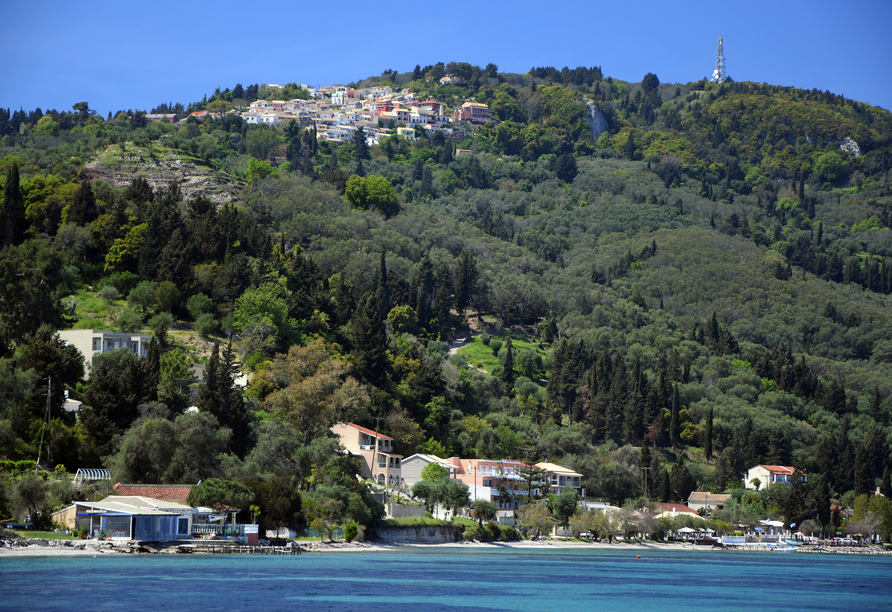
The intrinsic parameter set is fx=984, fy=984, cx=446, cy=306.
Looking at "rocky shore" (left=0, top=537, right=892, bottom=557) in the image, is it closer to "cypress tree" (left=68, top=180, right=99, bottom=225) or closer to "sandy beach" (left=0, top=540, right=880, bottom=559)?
"sandy beach" (left=0, top=540, right=880, bottom=559)

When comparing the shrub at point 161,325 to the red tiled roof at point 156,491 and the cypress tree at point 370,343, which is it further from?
the red tiled roof at point 156,491

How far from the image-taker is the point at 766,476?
394ft

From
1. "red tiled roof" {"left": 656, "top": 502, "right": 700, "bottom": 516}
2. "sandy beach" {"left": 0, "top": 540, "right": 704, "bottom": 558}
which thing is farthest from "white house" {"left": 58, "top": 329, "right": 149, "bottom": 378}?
"red tiled roof" {"left": 656, "top": 502, "right": 700, "bottom": 516}

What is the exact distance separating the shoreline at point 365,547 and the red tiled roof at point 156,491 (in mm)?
3133

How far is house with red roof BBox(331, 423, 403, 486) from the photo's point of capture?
3396 inches

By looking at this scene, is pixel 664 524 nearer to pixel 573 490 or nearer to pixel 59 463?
pixel 573 490

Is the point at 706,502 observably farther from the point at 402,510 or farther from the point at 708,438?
the point at 402,510

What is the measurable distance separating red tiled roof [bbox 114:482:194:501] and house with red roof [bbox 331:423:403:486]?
25.4 meters

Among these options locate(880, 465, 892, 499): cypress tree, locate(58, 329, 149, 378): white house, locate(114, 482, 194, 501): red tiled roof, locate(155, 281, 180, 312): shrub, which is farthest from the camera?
locate(880, 465, 892, 499): cypress tree

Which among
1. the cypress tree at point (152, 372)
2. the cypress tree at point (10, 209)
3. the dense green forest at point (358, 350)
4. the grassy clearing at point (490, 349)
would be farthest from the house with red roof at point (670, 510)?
the cypress tree at point (10, 209)

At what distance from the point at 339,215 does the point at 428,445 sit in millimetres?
60592

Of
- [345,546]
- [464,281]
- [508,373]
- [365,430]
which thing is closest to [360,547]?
[345,546]

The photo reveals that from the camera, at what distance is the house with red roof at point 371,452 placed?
283 feet

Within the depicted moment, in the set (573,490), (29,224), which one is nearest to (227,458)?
(573,490)
